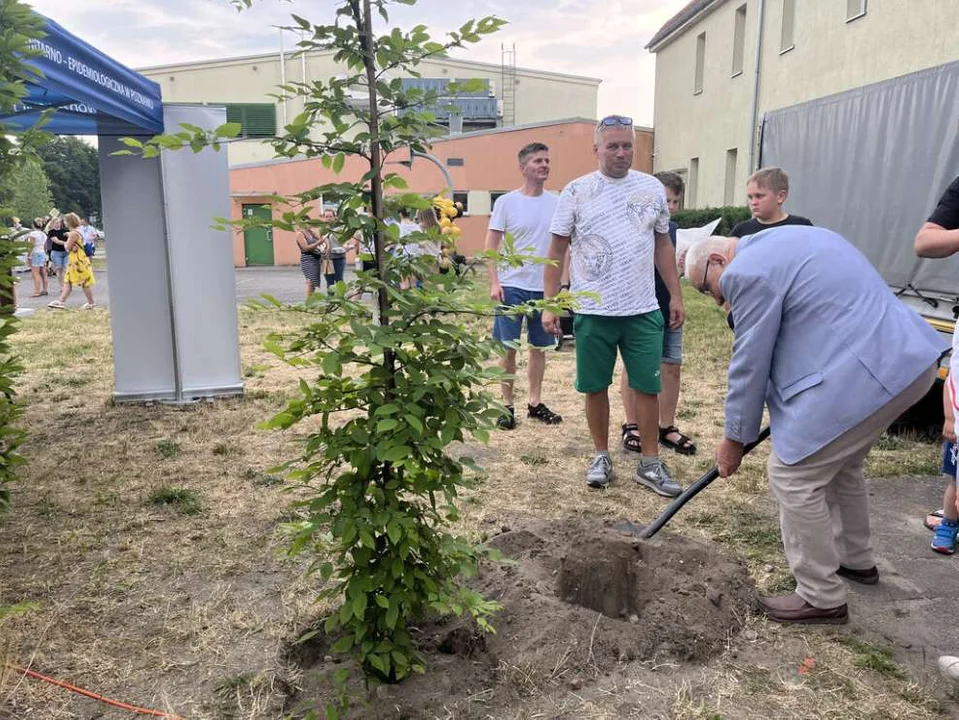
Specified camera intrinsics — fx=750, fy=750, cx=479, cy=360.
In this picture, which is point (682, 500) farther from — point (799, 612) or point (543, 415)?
point (543, 415)

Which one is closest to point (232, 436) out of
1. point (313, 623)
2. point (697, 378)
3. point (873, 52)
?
point (313, 623)

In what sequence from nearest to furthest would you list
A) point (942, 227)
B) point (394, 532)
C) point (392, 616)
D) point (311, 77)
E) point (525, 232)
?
point (394, 532), point (392, 616), point (942, 227), point (525, 232), point (311, 77)

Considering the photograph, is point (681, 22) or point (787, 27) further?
point (681, 22)

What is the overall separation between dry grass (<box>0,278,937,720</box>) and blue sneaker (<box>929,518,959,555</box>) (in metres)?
0.69

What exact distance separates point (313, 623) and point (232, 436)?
2.76 meters

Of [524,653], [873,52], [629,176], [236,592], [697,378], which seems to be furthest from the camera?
[873,52]

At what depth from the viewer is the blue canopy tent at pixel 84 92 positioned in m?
3.78

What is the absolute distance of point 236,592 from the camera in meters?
3.03

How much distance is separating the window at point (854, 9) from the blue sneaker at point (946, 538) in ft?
39.7

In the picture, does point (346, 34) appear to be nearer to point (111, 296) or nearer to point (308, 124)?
point (308, 124)

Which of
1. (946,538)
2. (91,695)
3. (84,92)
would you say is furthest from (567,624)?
(84,92)

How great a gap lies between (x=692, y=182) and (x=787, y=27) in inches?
245

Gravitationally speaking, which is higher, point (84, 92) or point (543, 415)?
point (84, 92)

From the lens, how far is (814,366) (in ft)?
8.20
